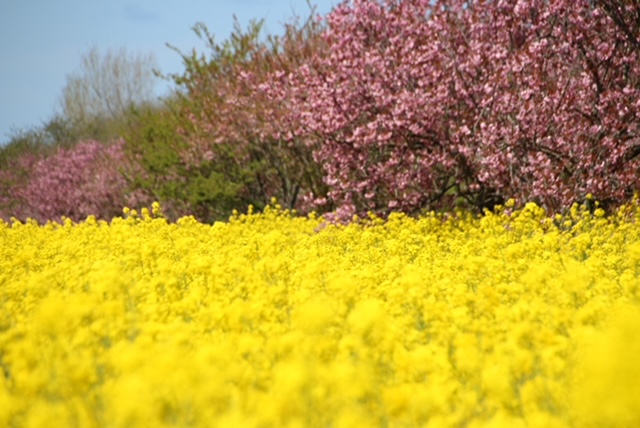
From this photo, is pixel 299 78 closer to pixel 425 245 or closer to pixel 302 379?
→ pixel 425 245

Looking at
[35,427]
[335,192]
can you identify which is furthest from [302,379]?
[335,192]

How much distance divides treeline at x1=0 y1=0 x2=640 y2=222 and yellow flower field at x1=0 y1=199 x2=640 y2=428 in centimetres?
412

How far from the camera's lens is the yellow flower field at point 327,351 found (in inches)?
123

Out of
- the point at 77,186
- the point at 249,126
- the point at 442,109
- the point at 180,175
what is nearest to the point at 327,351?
the point at 442,109

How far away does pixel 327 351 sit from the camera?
169 inches

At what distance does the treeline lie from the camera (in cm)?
1090

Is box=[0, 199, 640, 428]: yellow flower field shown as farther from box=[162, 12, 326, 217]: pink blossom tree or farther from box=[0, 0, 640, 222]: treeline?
box=[162, 12, 326, 217]: pink blossom tree

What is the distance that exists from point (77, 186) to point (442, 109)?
785 inches

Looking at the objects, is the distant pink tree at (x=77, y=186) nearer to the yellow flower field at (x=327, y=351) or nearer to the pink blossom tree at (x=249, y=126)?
the pink blossom tree at (x=249, y=126)

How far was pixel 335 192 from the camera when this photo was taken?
13.6 metres

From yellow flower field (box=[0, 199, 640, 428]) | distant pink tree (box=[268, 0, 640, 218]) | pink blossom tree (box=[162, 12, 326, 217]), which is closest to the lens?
yellow flower field (box=[0, 199, 640, 428])

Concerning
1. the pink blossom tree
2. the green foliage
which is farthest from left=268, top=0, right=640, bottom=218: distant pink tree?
the green foliage

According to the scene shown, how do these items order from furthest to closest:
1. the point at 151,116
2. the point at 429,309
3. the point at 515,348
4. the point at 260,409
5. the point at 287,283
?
the point at 151,116, the point at 287,283, the point at 429,309, the point at 515,348, the point at 260,409

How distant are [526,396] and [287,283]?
3.49 metres
